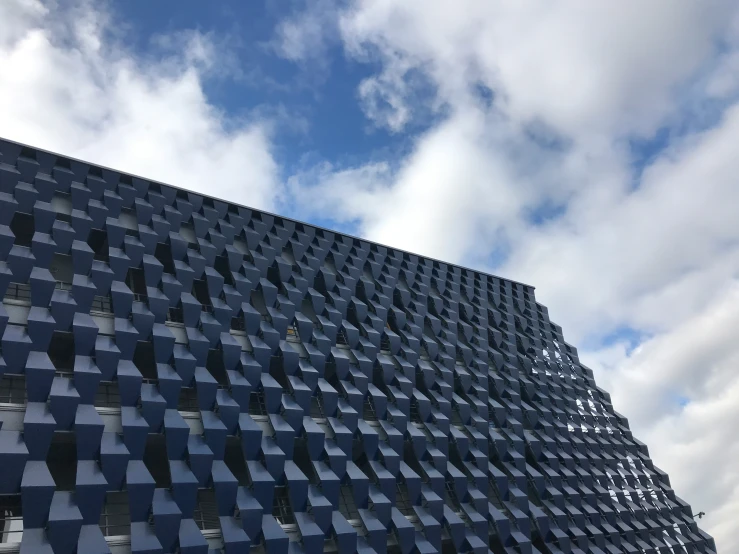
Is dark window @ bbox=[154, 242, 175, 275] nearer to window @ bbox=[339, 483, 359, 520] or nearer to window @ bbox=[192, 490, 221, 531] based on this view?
window @ bbox=[192, 490, 221, 531]

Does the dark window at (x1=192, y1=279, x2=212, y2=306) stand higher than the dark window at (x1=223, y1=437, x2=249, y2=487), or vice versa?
the dark window at (x1=192, y1=279, x2=212, y2=306)

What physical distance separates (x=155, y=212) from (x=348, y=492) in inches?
600

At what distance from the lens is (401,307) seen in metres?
33.8

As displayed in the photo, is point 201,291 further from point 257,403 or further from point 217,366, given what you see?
point 257,403

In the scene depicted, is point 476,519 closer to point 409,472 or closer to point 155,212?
point 409,472

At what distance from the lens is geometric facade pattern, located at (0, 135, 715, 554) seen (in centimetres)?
1800

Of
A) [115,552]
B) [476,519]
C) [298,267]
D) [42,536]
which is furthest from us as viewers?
[298,267]

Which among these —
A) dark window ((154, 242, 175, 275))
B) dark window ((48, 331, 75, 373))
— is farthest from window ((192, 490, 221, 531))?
dark window ((154, 242, 175, 275))

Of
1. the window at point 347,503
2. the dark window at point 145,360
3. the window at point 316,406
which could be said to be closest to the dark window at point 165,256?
the dark window at point 145,360

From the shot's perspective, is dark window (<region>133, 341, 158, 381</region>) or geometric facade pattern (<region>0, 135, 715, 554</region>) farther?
dark window (<region>133, 341, 158, 381</region>)

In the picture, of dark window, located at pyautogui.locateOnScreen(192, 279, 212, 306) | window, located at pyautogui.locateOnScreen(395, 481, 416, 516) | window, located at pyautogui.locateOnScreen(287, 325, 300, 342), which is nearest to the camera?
window, located at pyautogui.locateOnScreen(395, 481, 416, 516)

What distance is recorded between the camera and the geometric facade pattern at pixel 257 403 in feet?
59.1

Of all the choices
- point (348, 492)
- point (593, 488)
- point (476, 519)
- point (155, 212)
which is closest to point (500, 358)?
point (593, 488)

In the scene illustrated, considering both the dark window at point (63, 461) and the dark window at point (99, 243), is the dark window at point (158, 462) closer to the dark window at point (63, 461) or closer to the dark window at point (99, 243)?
the dark window at point (63, 461)
